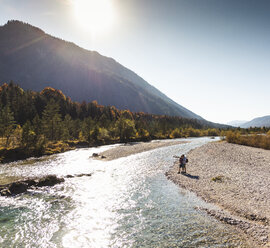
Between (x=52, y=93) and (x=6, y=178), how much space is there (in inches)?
5853

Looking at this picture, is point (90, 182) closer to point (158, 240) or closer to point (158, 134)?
point (158, 240)

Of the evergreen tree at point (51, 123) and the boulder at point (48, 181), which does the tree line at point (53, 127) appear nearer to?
the evergreen tree at point (51, 123)

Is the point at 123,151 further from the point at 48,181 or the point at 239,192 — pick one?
the point at 239,192

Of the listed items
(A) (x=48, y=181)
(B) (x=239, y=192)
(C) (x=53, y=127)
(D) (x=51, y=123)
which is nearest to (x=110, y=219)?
(B) (x=239, y=192)

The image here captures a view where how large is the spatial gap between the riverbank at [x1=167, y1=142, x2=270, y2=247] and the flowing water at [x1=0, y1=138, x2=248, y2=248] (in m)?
1.25

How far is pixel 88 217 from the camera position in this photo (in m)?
15.7

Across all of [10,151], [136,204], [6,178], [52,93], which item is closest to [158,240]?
[136,204]

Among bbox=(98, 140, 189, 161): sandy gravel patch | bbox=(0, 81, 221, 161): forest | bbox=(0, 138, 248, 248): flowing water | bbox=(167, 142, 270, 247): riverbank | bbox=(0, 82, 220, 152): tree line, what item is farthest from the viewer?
bbox=(0, 82, 220, 152): tree line

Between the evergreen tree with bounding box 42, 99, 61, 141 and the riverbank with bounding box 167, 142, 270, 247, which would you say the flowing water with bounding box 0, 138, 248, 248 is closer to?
the riverbank with bounding box 167, 142, 270, 247

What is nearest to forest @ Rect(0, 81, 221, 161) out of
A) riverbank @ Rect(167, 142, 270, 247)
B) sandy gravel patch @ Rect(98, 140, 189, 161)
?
sandy gravel patch @ Rect(98, 140, 189, 161)

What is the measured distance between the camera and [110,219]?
15.2 meters

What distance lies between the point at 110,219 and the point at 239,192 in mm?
14669

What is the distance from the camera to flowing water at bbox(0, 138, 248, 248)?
1207 centimetres

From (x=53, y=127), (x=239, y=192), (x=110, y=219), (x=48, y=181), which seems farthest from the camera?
(x=53, y=127)
